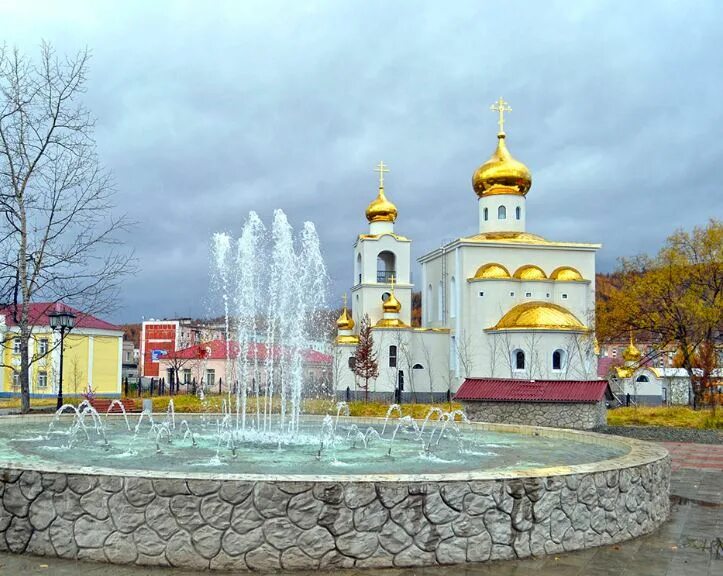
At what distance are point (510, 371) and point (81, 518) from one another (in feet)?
94.9

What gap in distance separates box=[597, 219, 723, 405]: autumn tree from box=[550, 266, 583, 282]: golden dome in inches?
204

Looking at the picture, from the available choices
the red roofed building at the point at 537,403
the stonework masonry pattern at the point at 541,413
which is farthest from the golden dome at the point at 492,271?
the stonework masonry pattern at the point at 541,413

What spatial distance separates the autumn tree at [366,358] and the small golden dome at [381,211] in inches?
299

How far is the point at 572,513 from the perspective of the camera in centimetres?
616

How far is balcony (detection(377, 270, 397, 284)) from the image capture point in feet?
137

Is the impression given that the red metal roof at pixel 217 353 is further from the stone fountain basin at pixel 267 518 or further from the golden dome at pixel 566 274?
the stone fountain basin at pixel 267 518

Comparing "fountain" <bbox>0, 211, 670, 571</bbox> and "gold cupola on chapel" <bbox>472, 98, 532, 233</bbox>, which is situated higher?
"gold cupola on chapel" <bbox>472, 98, 532, 233</bbox>

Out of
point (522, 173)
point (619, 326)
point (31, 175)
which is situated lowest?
point (619, 326)

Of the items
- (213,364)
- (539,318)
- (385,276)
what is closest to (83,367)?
(213,364)

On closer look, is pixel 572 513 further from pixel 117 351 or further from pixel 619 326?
pixel 117 351

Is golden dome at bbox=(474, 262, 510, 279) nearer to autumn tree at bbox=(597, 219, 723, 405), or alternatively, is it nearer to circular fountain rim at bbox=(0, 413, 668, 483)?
autumn tree at bbox=(597, 219, 723, 405)

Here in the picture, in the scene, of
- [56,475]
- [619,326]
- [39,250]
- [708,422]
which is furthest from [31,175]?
[619,326]

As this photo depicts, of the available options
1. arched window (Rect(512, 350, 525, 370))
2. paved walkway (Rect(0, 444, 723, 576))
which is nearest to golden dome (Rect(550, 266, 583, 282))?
arched window (Rect(512, 350, 525, 370))

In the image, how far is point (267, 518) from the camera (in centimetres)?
544
